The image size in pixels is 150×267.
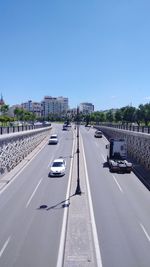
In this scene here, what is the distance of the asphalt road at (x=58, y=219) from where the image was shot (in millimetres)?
15234

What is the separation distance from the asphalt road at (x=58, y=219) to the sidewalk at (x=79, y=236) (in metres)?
0.52

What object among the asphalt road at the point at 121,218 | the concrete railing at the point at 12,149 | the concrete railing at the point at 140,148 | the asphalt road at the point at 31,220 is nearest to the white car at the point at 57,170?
the asphalt road at the point at 31,220

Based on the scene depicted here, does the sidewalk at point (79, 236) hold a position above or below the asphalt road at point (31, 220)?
above

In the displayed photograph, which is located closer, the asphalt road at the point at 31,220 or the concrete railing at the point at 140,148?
the asphalt road at the point at 31,220

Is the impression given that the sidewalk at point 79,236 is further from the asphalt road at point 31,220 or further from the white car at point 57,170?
the white car at point 57,170

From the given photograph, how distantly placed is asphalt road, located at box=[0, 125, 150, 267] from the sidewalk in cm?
52

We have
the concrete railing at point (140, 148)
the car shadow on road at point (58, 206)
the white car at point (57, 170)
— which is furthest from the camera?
the concrete railing at point (140, 148)

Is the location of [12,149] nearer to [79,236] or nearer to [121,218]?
[121,218]

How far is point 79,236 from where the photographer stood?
17406 millimetres

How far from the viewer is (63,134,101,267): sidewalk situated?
14477 mm

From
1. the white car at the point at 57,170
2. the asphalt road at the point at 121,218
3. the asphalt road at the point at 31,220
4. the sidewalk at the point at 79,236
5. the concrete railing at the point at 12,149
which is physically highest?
the concrete railing at the point at 12,149

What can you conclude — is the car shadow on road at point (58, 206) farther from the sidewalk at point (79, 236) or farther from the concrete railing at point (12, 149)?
the concrete railing at point (12, 149)

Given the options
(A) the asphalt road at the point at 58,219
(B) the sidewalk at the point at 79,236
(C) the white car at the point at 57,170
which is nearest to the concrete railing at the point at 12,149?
(A) the asphalt road at the point at 58,219

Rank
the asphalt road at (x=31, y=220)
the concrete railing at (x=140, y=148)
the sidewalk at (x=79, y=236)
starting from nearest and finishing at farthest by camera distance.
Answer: the sidewalk at (x=79, y=236) < the asphalt road at (x=31, y=220) < the concrete railing at (x=140, y=148)
